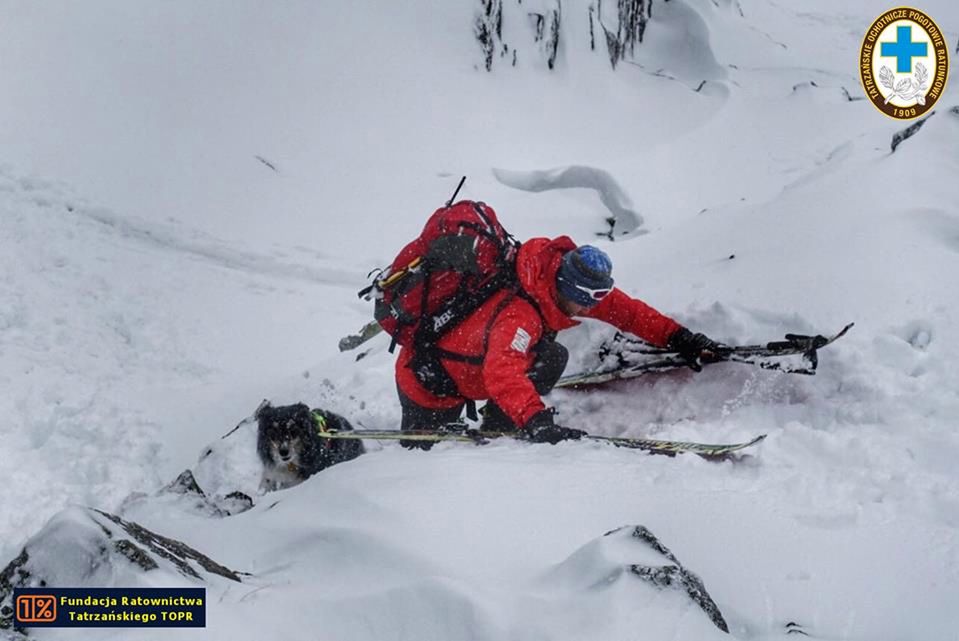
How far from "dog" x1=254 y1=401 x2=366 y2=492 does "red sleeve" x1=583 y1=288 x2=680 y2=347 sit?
2.15 metres

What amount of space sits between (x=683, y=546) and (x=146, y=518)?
3289mm

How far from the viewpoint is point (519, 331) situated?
4.52m

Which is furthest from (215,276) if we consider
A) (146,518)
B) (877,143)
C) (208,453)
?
(877,143)

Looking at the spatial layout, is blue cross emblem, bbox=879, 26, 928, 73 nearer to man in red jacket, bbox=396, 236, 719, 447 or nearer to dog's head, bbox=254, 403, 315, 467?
man in red jacket, bbox=396, 236, 719, 447

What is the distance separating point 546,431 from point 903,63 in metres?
9.52

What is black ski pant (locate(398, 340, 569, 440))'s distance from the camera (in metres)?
5.16

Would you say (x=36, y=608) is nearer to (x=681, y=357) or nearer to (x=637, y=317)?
(x=637, y=317)

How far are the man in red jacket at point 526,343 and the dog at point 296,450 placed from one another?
0.59 meters

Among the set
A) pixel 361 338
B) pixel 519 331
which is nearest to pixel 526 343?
pixel 519 331

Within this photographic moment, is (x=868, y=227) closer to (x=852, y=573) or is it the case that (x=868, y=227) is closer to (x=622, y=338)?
(x=622, y=338)

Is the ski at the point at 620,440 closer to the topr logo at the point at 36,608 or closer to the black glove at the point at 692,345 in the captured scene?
the black glove at the point at 692,345

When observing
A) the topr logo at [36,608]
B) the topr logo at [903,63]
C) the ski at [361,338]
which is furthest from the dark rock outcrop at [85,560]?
the topr logo at [903,63]

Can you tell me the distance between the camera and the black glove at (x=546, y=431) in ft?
13.8

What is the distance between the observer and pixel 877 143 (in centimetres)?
857
